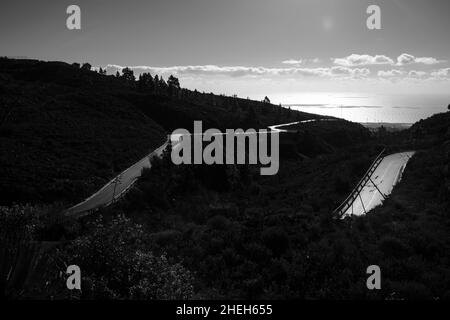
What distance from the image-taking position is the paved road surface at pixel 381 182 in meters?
33.8

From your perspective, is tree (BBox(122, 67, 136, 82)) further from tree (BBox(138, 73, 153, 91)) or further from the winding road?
the winding road

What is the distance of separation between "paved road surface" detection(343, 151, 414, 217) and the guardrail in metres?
0.36

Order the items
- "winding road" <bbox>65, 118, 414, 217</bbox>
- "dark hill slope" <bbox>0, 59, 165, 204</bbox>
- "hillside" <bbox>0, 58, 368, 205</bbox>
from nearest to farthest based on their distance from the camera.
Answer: "winding road" <bbox>65, 118, 414, 217</bbox>, "dark hill slope" <bbox>0, 59, 165, 204</bbox>, "hillside" <bbox>0, 58, 368, 205</bbox>

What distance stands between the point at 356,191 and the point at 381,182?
4.29 m

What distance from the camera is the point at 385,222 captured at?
25.5 m

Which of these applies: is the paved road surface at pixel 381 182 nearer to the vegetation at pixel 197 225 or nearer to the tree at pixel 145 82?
the vegetation at pixel 197 225

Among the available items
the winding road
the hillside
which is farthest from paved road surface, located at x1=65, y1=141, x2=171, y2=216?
the hillside

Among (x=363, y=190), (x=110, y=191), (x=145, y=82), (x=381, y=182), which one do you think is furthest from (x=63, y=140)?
(x=145, y=82)

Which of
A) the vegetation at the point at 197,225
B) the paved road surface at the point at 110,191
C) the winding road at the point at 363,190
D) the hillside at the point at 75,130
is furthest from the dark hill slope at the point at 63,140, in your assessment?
the winding road at the point at 363,190

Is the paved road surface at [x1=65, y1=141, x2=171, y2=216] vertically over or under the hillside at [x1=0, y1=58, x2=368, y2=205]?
under

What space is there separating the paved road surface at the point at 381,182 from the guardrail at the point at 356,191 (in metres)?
0.36

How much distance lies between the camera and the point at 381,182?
41.1 metres

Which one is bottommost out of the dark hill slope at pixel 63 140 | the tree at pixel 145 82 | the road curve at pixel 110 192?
the road curve at pixel 110 192

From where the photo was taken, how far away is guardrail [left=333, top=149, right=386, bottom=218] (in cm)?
3361
